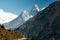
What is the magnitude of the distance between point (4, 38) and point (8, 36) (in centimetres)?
159

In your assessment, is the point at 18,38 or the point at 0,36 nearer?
the point at 0,36

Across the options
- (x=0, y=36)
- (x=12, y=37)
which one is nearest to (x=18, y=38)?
(x=12, y=37)

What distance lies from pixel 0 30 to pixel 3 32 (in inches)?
27.3

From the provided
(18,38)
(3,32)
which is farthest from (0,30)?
(18,38)

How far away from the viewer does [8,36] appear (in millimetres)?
42906

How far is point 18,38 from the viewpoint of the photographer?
45156mm

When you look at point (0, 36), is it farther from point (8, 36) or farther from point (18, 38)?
point (18, 38)

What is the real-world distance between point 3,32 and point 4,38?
2.58 metres

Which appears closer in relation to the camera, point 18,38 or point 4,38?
point 4,38

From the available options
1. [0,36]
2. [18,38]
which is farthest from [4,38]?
[18,38]

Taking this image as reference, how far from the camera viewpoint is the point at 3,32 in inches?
1725

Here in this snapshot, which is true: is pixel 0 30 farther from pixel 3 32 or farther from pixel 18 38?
pixel 18 38

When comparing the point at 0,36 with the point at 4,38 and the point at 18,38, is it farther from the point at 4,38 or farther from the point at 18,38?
the point at 18,38

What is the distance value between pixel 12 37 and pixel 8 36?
980 mm
